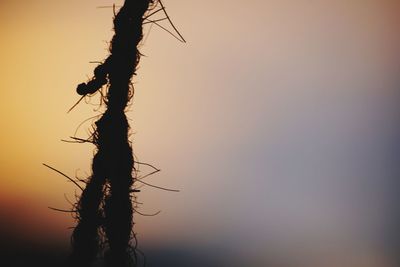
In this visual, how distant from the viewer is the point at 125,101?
38 cm

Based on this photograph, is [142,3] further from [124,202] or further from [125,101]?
[124,202]

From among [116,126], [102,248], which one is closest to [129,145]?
[116,126]

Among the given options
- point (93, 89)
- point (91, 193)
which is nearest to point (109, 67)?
point (93, 89)

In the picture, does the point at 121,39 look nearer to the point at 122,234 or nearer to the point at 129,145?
the point at 129,145

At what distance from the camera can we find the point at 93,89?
1.29 ft

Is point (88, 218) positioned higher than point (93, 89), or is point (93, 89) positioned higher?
point (93, 89)

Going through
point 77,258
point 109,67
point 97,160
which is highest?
point 109,67

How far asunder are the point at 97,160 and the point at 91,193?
38 millimetres

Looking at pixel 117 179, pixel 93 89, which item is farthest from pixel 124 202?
pixel 93 89

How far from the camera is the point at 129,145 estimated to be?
398 millimetres

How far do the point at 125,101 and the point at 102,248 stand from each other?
18 centimetres

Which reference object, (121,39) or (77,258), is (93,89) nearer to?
(121,39)

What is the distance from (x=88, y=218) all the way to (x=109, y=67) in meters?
0.18

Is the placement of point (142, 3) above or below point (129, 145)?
above
